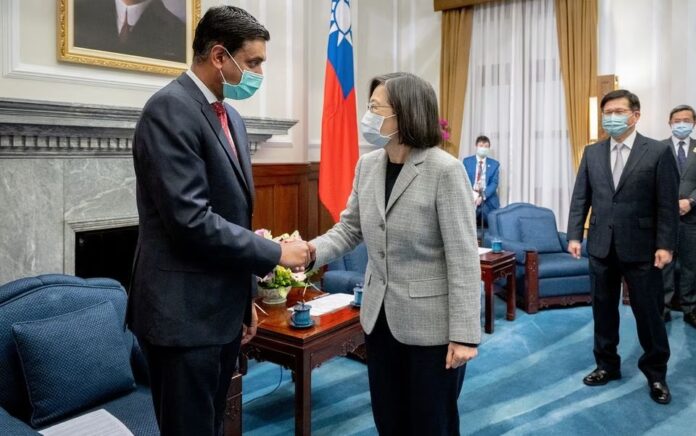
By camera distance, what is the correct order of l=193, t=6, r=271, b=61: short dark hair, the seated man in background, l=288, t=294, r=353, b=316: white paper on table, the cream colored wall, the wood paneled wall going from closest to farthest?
1. l=193, t=6, r=271, b=61: short dark hair
2. l=288, t=294, r=353, b=316: white paper on table
3. the cream colored wall
4. the wood paneled wall
5. the seated man in background

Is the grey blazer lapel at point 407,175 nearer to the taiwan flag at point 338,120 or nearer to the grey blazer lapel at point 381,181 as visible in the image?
the grey blazer lapel at point 381,181

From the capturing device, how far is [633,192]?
2.92 metres

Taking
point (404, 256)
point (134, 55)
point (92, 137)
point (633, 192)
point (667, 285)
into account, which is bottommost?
point (667, 285)

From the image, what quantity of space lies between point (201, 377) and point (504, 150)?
5.68 m

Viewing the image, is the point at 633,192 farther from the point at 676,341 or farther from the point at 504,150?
the point at 504,150

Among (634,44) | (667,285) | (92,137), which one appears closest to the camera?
(92,137)

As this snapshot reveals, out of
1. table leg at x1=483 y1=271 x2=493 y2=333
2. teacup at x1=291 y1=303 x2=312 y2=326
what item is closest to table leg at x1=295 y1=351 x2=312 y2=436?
teacup at x1=291 y1=303 x2=312 y2=326

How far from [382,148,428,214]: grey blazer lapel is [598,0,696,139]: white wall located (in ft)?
15.2

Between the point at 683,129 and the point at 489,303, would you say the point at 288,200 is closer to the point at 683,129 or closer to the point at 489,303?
the point at 489,303

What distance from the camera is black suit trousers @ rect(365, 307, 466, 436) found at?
165 cm

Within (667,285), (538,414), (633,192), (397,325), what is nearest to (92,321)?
(397,325)

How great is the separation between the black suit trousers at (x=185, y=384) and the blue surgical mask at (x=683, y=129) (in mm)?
4315

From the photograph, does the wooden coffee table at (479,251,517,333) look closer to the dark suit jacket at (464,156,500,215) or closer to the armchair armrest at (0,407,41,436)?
the dark suit jacket at (464,156,500,215)

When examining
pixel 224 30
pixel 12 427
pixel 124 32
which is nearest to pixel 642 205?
pixel 224 30
